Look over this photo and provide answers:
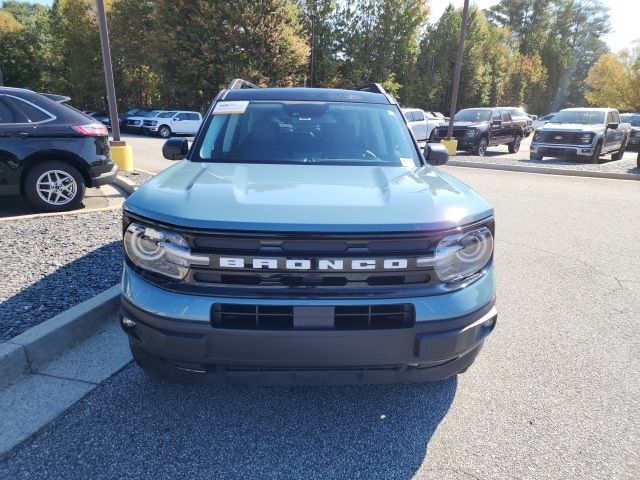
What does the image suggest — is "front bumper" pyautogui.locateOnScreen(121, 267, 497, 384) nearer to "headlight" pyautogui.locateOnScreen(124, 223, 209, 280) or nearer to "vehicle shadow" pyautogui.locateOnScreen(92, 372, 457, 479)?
"headlight" pyautogui.locateOnScreen(124, 223, 209, 280)

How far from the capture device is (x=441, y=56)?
1689 inches

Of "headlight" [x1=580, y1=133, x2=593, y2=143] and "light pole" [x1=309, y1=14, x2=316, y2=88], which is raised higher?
"light pole" [x1=309, y1=14, x2=316, y2=88]

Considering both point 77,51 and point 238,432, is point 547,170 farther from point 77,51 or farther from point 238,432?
point 77,51

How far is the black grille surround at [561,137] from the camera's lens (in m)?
14.6

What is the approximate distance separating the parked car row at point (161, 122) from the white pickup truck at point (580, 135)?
60.1 ft

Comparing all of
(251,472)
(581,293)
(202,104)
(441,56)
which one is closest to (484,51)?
(441,56)

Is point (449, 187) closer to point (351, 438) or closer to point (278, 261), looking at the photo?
point (278, 261)

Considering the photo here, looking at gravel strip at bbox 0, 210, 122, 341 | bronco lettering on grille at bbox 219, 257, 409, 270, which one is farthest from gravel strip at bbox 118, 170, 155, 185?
bronco lettering on grille at bbox 219, 257, 409, 270

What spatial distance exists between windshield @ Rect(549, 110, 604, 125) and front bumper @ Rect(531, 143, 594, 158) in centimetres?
143

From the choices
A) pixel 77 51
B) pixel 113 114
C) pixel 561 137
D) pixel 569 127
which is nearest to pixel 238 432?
pixel 113 114

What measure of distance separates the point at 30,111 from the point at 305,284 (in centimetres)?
584

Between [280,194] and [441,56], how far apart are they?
45733mm

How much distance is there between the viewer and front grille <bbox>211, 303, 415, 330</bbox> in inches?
77.4

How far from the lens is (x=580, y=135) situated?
14570 mm
